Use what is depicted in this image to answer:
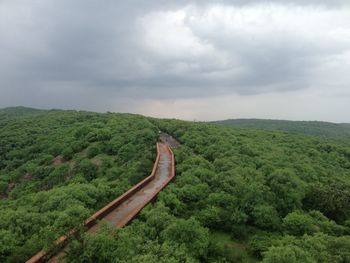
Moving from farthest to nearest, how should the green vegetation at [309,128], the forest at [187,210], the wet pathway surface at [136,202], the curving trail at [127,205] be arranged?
1. the green vegetation at [309,128]
2. the wet pathway surface at [136,202]
3. the curving trail at [127,205]
4. the forest at [187,210]

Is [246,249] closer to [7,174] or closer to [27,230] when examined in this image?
[27,230]

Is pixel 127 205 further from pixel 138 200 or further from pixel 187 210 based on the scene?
pixel 187 210

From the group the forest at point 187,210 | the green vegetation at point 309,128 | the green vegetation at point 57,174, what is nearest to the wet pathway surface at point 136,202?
the forest at point 187,210

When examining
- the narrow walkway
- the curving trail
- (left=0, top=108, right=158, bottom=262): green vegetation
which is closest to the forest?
(left=0, top=108, right=158, bottom=262): green vegetation

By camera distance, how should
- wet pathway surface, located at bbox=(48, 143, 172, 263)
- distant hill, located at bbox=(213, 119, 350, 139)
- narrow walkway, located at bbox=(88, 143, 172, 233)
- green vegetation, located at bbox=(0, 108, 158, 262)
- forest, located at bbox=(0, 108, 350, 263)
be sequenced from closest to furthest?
forest, located at bbox=(0, 108, 350, 263) → green vegetation, located at bbox=(0, 108, 158, 262) → wet pathway surface, located at bbox=(48, 143, 172, 263) → narrow walkway, located at bbox=(88, 143, 172, 233) → distant hill, located at bbox=(213, 119, 350, 139)

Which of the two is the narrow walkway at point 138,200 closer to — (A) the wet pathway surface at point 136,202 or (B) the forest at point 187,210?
(A) the wet pathway surface at point 136,202

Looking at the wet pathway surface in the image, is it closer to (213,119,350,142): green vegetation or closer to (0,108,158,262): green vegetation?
(0,108,158,262): green vegetation

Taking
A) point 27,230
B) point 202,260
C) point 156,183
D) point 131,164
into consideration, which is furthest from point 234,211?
point 131,164
